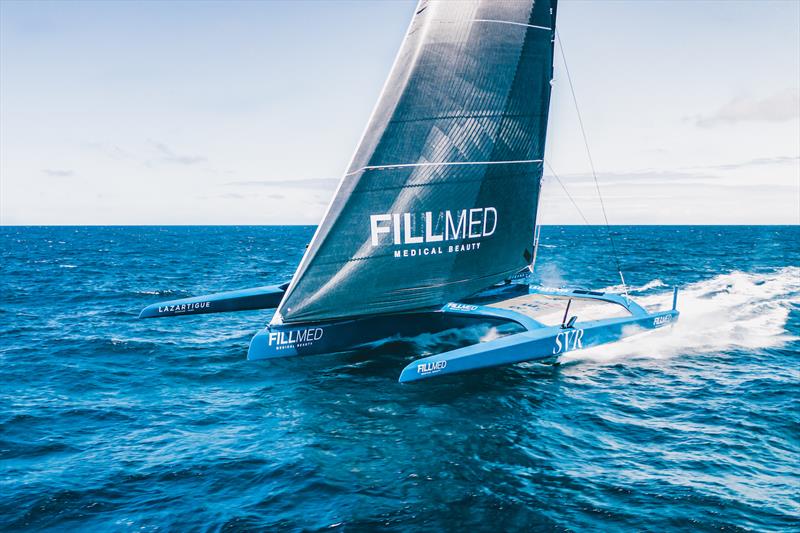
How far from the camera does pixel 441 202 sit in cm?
1116

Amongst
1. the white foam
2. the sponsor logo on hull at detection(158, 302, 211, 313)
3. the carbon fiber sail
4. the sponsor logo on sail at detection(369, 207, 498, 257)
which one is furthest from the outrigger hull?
the sponsor logo on hull at detection(158, 302, 211, 313)

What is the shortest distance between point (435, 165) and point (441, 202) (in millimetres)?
772

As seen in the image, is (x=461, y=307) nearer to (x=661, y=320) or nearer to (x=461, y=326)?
(x=461, y=326)

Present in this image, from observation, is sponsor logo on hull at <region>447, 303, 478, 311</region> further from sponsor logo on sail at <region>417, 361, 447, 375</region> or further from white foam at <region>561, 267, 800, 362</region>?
sponsor logo on sail at <region>417, 361, 447, 375</region>

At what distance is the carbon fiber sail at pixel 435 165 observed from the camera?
1043 centimetres

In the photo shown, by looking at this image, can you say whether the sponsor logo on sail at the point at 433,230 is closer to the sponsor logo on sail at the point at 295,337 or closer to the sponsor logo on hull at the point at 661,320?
the sponsor logo on sail at the point at 295,337

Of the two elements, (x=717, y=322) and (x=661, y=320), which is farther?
(x=717, y=322)

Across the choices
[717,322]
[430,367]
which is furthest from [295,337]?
[717,322]

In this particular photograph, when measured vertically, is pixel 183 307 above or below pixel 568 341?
above

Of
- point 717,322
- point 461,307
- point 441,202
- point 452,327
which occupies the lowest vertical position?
point 717,322

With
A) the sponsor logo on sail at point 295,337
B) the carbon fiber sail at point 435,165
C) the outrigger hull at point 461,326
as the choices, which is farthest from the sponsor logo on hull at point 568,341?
the sponsor logo on sail at point 295,337

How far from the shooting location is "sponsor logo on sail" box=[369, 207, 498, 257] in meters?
10.8

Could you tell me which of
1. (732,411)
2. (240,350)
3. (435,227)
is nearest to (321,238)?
(435,227)

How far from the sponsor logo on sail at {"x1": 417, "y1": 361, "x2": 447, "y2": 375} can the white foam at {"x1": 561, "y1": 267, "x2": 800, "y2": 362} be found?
4.36 meters
